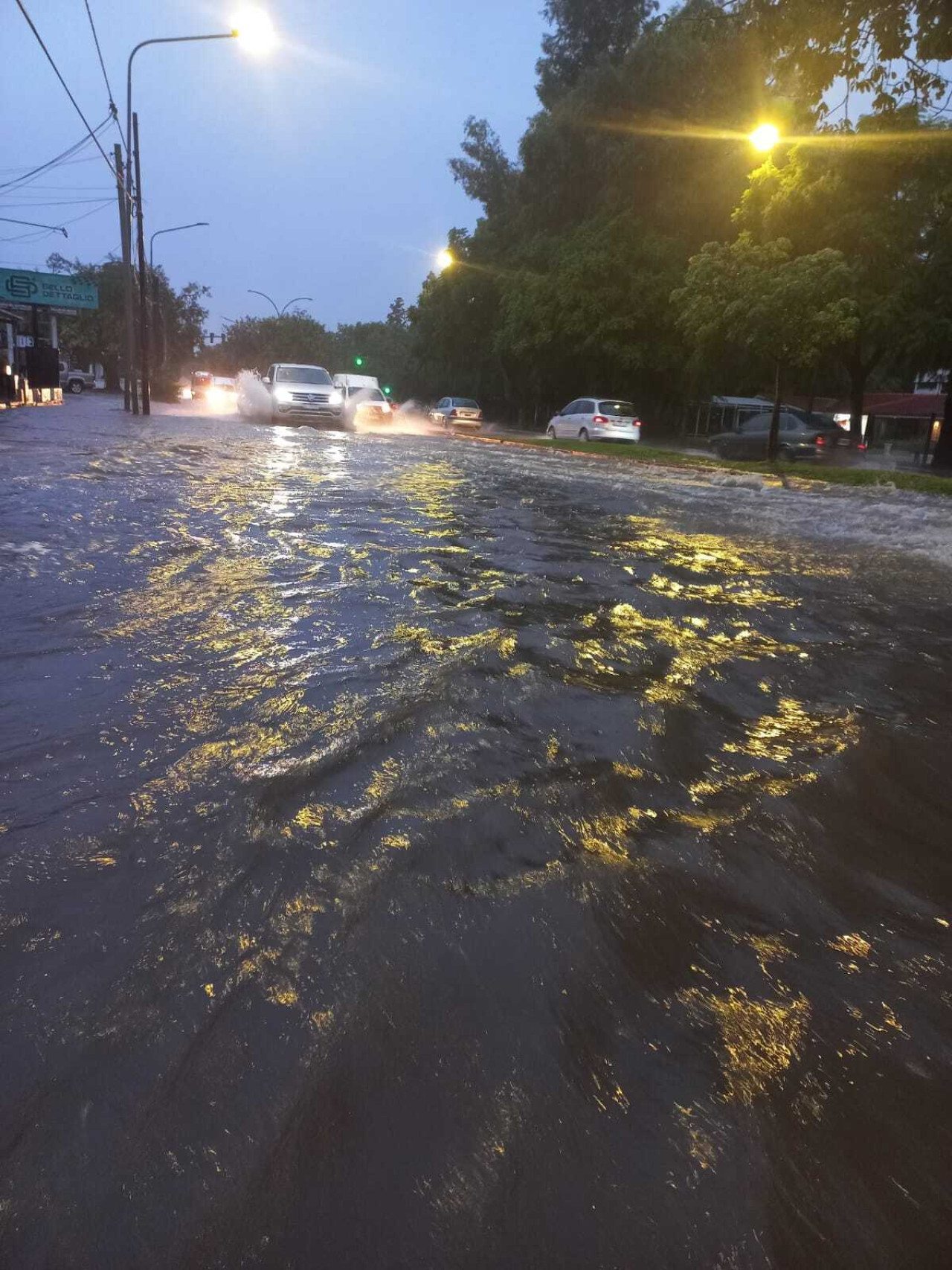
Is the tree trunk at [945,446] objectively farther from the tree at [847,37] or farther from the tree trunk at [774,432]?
the tree at [847,37]

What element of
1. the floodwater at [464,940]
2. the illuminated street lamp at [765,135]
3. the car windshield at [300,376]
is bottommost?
the floodwater at [464,940]

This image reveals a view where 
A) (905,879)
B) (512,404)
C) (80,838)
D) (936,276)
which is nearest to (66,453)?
(80,838)

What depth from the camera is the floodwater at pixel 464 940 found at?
1.51 meters

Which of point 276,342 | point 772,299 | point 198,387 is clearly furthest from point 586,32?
point 276,342

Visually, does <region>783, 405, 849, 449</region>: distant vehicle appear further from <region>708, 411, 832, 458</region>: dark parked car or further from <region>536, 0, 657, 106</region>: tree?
<region>536, 0, 657, 106</region>: tree

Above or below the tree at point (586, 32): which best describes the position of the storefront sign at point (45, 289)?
below

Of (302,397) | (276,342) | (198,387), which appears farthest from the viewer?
(276,342)

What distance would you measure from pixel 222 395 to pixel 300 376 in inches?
965

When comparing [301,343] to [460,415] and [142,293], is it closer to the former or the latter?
[460,415]

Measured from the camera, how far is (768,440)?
72.5ft

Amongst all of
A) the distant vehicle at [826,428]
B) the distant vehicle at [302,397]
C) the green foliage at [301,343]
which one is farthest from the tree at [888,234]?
the green foliage at [301,343]

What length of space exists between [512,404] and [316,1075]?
48.2 meters

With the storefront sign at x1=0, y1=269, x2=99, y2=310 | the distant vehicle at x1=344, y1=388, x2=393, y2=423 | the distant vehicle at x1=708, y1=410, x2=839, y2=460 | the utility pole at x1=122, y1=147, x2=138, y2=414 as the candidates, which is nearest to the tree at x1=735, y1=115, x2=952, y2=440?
the distant vehicle at x1=708, y1=410, x2=839, y2=460

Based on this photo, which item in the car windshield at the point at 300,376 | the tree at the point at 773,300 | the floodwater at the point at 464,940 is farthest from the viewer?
the car windshield at the point at 300,376
